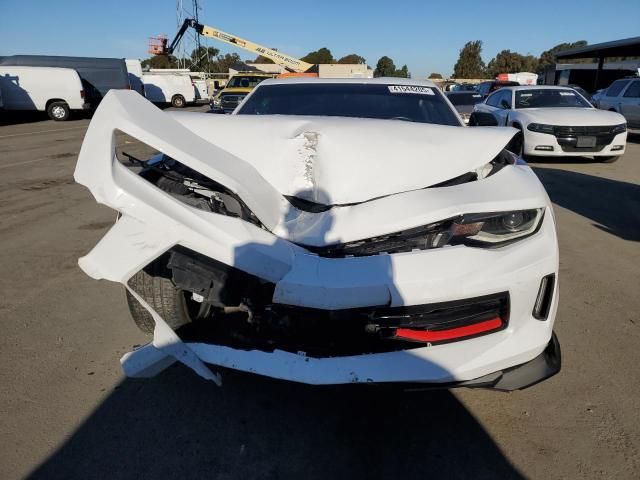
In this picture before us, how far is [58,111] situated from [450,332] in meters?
21.9

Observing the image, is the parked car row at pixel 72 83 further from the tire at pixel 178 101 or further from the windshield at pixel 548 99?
the windshield at pixel 548 99

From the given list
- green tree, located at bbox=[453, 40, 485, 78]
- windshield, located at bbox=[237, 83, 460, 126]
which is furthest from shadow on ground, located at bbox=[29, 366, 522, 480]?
green tree, located at bbox=[453, 40, 485, 78]

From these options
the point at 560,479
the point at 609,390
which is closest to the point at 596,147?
the point at 609,390

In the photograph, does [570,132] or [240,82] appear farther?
[240,82]

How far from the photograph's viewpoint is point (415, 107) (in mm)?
3543

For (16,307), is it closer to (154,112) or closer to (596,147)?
(154,112)

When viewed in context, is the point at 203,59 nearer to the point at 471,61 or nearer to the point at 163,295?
the point at 471,61

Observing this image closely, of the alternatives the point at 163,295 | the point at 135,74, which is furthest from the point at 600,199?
the point at 135,74

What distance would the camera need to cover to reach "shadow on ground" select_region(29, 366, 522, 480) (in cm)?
185

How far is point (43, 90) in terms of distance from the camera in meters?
18.8

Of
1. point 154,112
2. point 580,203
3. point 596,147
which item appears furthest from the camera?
point 596,147

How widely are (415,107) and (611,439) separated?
98.1 inches

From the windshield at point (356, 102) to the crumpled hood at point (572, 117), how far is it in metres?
5.85

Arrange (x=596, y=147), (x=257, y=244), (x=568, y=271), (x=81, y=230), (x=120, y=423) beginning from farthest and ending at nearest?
(x=596, y=147), (x=81, y=230), (x=568, y=271), (x=120, y=423), (x=257, y=244)
